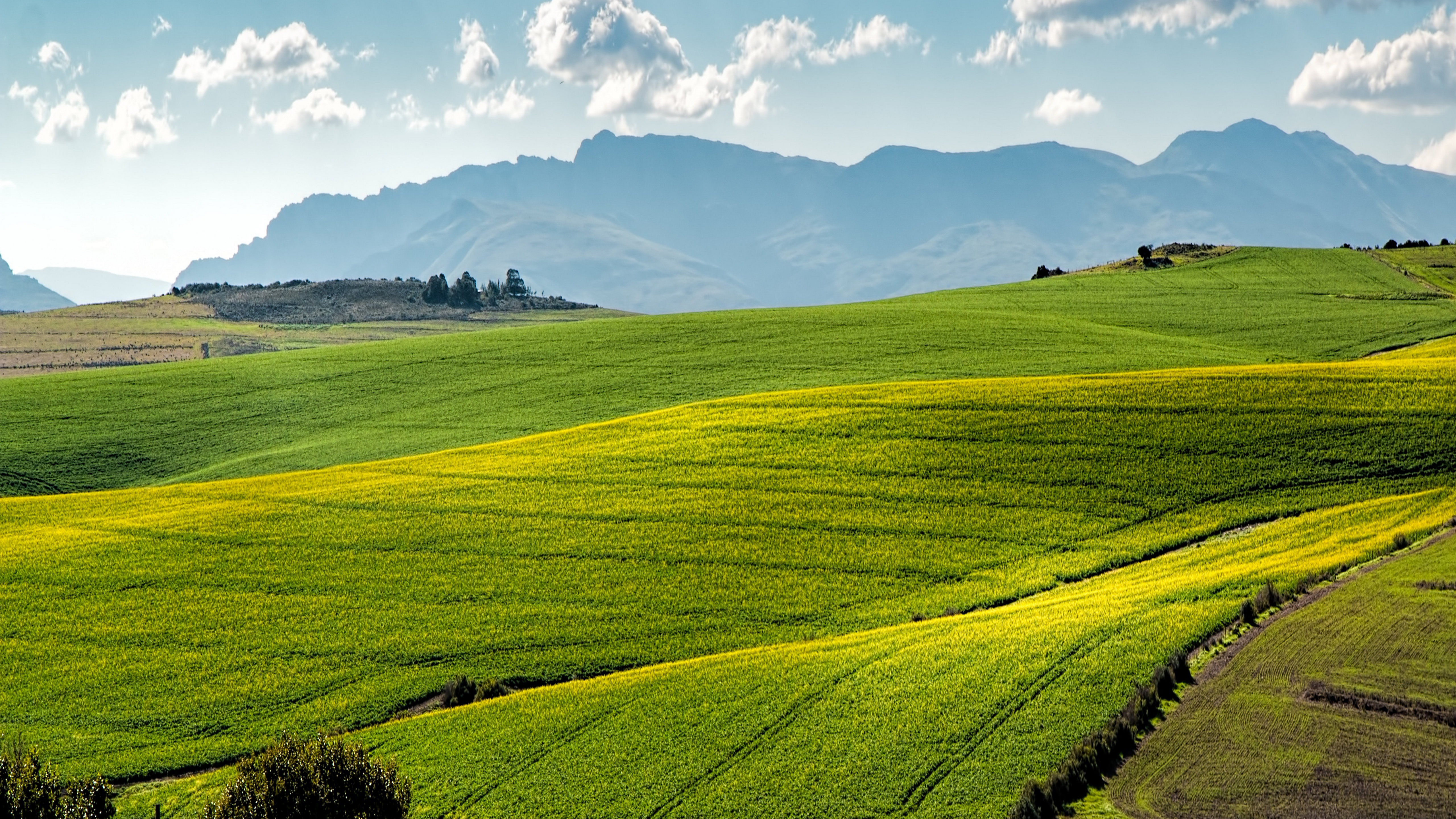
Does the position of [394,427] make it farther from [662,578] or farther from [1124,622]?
[1124,622]

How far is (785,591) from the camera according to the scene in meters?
27.4

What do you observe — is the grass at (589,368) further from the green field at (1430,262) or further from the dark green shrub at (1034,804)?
the dark green shrub at (1034,804)

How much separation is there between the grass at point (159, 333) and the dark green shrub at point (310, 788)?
251ft

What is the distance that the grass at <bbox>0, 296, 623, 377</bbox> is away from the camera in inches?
3873

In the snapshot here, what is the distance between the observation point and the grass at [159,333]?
98.4 meters

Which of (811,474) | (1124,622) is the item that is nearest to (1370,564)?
(1124,622)

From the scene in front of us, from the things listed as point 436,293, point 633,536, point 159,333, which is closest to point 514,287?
point 436,293

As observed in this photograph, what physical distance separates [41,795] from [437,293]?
505 ft

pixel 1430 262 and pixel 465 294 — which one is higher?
pixel 465 294

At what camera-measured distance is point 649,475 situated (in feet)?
123

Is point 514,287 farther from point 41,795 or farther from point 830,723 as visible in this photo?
point 41,795

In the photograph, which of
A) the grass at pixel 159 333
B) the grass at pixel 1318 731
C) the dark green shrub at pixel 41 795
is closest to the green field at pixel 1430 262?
the grass at pixel 1318 731

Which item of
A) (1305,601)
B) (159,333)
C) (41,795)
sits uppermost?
(159,333)

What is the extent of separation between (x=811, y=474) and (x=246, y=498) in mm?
21123
